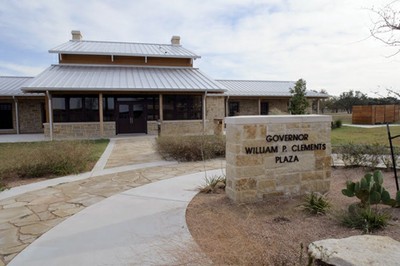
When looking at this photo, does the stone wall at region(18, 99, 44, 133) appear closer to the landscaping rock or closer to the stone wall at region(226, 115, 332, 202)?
the stone wall at region(226, 115, 332, 202)

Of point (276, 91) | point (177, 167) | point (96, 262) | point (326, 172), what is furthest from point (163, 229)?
point (276, 91)

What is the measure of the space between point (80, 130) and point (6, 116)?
814 centimetres

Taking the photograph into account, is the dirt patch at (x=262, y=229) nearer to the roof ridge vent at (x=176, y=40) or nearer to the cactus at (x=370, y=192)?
the cactus at (x=370, y=192)

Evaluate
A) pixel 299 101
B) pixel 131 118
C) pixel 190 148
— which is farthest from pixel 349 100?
pixel 190 148

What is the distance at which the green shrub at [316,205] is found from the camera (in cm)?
516

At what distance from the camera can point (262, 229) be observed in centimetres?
457

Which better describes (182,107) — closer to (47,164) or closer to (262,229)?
(47,164)

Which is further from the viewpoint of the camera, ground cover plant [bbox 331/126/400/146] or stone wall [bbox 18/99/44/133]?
stone wall [bbox 18/99/44/133]

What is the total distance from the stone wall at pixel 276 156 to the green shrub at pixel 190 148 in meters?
4.71

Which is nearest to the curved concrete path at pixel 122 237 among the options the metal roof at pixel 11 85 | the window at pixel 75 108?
the window at pixel 75 108

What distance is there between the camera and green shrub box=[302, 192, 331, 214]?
516cm

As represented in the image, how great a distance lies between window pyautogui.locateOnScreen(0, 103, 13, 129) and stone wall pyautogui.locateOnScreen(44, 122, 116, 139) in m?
6.85

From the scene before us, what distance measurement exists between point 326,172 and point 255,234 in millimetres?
2839

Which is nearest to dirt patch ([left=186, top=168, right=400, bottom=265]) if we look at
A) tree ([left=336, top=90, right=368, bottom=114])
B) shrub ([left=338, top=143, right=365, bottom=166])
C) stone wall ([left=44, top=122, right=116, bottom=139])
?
shrub ([left=338, top=143, right=365, bottom=166])
